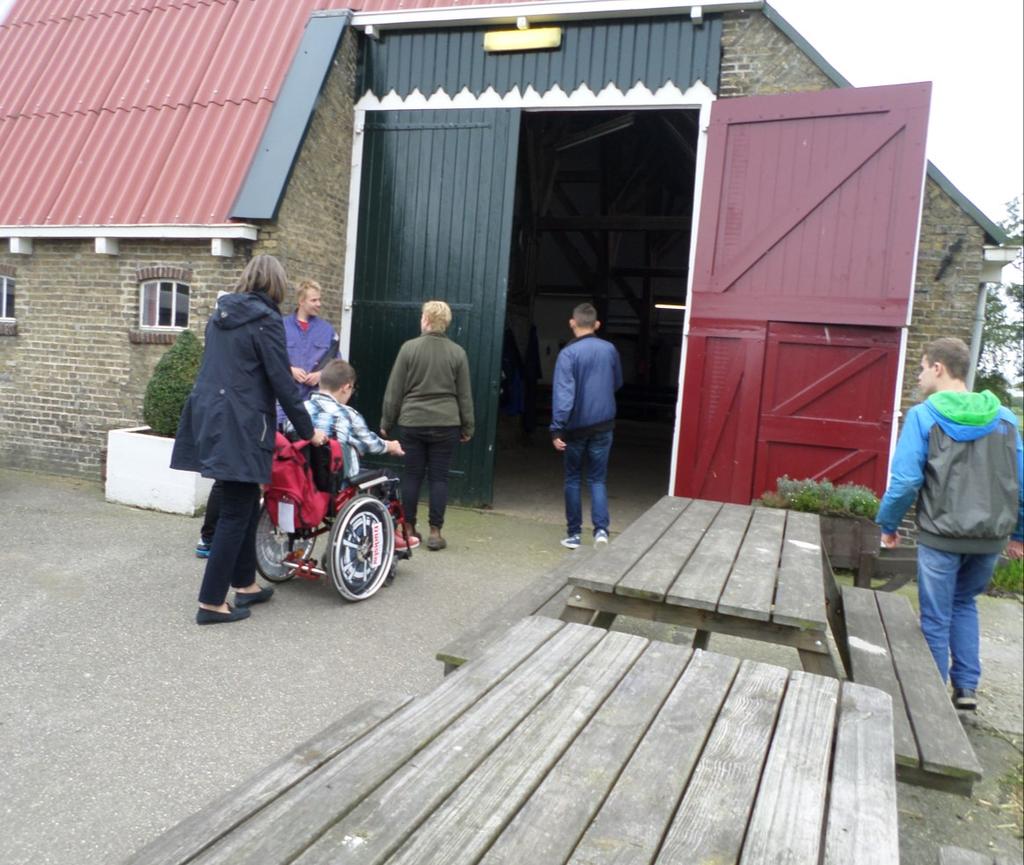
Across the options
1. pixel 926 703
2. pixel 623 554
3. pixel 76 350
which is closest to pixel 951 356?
pixel 926 703

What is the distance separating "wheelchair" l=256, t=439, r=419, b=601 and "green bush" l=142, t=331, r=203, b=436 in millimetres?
2609

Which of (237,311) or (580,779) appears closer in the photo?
(580,779)

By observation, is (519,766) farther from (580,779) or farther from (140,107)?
(140,107)

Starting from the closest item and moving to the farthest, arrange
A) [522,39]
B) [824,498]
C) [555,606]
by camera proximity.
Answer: [555,606] < [824,498] < [522,39]

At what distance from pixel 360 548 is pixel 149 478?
3.19m

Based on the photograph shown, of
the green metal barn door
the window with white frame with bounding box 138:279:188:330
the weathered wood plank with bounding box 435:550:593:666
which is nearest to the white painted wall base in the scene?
the window with white frame with bounding box 138:279:188:330

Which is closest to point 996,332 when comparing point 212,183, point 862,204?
point 862,204

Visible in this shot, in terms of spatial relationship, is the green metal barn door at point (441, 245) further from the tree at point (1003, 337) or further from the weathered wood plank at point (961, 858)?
the tree at point (1003, 337)

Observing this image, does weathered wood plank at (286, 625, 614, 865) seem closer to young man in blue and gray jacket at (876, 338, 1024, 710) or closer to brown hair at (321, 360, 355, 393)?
young man in blue and gray jacket at (876, 338, 1024, 710)

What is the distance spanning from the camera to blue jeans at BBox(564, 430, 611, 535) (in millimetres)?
6828

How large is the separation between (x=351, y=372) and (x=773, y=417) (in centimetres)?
391

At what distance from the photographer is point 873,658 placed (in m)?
3.60

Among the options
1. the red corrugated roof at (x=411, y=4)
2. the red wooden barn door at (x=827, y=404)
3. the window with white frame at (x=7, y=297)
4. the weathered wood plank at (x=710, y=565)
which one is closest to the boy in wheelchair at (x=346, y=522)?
the weathered wood plank at (x=710, y=565)

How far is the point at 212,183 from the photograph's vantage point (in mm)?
8039
